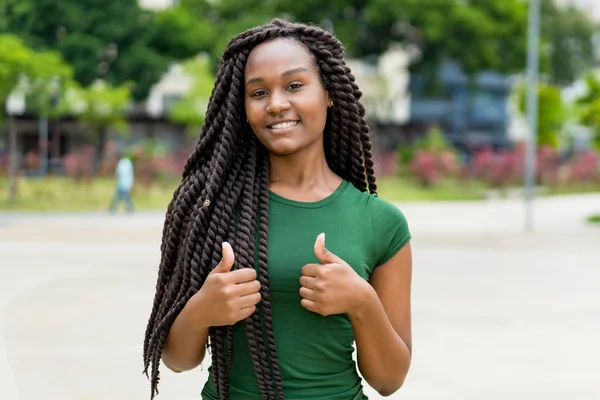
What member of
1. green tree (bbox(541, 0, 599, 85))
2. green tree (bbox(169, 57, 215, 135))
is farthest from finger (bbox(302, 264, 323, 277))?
green tree (bbox(541, 0, 599, 85))

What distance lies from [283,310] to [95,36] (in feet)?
96.3

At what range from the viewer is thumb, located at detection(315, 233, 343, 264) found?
1.71 meters

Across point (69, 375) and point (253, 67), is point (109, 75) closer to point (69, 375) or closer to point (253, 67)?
point (69, 375)

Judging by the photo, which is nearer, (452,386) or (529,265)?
(452,386)

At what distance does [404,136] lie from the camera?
47719 mm

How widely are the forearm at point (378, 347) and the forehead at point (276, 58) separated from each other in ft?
1.65

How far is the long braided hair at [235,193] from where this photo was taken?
1.80 metres

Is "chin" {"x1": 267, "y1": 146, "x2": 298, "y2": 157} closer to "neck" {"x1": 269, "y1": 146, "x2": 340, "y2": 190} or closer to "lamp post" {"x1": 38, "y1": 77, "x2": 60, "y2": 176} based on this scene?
"neck" {"x1": 269, "y1": 146, "x2": 340, "y2": 190}

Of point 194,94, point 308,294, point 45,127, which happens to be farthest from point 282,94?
point 45,127

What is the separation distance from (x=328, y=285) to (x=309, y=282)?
38 mm

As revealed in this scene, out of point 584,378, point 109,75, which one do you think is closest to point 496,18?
point 109,75

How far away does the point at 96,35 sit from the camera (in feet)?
97.7

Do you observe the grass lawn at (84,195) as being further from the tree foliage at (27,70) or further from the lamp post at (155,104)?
the lamp post at (155,104)

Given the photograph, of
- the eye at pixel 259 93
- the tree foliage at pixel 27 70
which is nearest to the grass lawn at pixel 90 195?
the tree foliage at pixel 27 70
